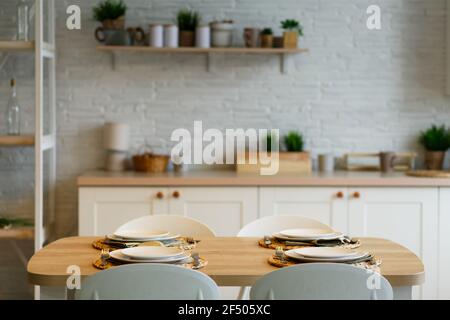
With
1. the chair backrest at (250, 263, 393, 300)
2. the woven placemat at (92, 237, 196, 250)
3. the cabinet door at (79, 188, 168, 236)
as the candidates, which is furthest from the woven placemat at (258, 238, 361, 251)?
the cabinet door at (79, 188, 168, 236)

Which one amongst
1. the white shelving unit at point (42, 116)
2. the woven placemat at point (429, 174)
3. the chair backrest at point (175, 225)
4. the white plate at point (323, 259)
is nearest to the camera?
the white plate at point (323, 259)

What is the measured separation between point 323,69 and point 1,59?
1.95 meters

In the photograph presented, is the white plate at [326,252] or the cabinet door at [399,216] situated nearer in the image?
the white plate at [326,252]

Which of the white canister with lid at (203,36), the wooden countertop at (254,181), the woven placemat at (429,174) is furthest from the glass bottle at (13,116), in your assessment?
the woven placemat at (429,174)

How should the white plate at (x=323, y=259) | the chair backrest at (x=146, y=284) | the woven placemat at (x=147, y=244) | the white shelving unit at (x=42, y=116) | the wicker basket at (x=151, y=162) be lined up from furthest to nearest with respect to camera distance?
the wicker basket at (x=151, y=162), the white shelving unit at (x=42, y=116), the woven placemat at (x=147, y=244), the white plate at (x=323, y=259), the chair backrest at (x=146, y=284)

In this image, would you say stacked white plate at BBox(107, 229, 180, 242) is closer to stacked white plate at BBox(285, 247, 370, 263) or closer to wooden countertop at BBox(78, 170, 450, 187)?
stacked white plate at BBox(285, 247, 370, 263)

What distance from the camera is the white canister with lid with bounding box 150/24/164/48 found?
13.9ft

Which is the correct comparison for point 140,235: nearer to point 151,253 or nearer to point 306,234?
point 151,253

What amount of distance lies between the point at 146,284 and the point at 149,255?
291 millimetres

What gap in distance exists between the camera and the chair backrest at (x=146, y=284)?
6.38 ft

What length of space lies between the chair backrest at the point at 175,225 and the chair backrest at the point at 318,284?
1050 mm

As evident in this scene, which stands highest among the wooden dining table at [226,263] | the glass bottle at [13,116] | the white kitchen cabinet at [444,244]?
the glass bottle at [13,116]

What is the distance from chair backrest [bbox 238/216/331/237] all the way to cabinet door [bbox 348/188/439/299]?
38.7 inches

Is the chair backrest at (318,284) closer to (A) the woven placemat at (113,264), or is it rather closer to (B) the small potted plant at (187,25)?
(A) the woven placemat at (113,264)
